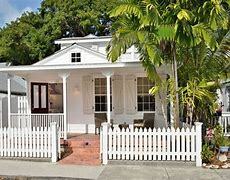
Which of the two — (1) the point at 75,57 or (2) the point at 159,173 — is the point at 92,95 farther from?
(2) the point at 159,173

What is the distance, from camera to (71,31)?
32.2 metres

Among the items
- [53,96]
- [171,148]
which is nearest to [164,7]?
[171,148]

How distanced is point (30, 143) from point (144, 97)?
6.41 m

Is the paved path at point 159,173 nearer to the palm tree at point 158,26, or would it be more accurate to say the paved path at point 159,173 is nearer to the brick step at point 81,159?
the brick step at point 81,159

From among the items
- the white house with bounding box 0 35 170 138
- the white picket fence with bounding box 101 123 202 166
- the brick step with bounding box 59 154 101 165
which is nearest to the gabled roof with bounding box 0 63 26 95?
the white house with bounding box 0 35 170 138

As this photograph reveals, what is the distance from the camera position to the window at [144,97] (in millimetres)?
16516

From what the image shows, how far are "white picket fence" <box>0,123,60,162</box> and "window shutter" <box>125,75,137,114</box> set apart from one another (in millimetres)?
5250

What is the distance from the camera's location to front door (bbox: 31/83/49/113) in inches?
696

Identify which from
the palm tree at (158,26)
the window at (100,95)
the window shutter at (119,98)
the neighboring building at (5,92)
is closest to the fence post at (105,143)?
the palm tree at (158,26)

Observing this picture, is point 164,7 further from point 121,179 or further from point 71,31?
point 71,31

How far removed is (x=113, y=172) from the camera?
10203 millimetres

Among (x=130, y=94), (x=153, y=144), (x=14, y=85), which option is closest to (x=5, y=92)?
(x=14, y=85)

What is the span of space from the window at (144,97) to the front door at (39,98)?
16.6 ft

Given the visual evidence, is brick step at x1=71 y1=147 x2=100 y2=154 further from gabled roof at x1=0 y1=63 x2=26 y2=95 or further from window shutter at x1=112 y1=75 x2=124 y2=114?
gabled roof at x1=0 y1=63 x2=26 y2=95
